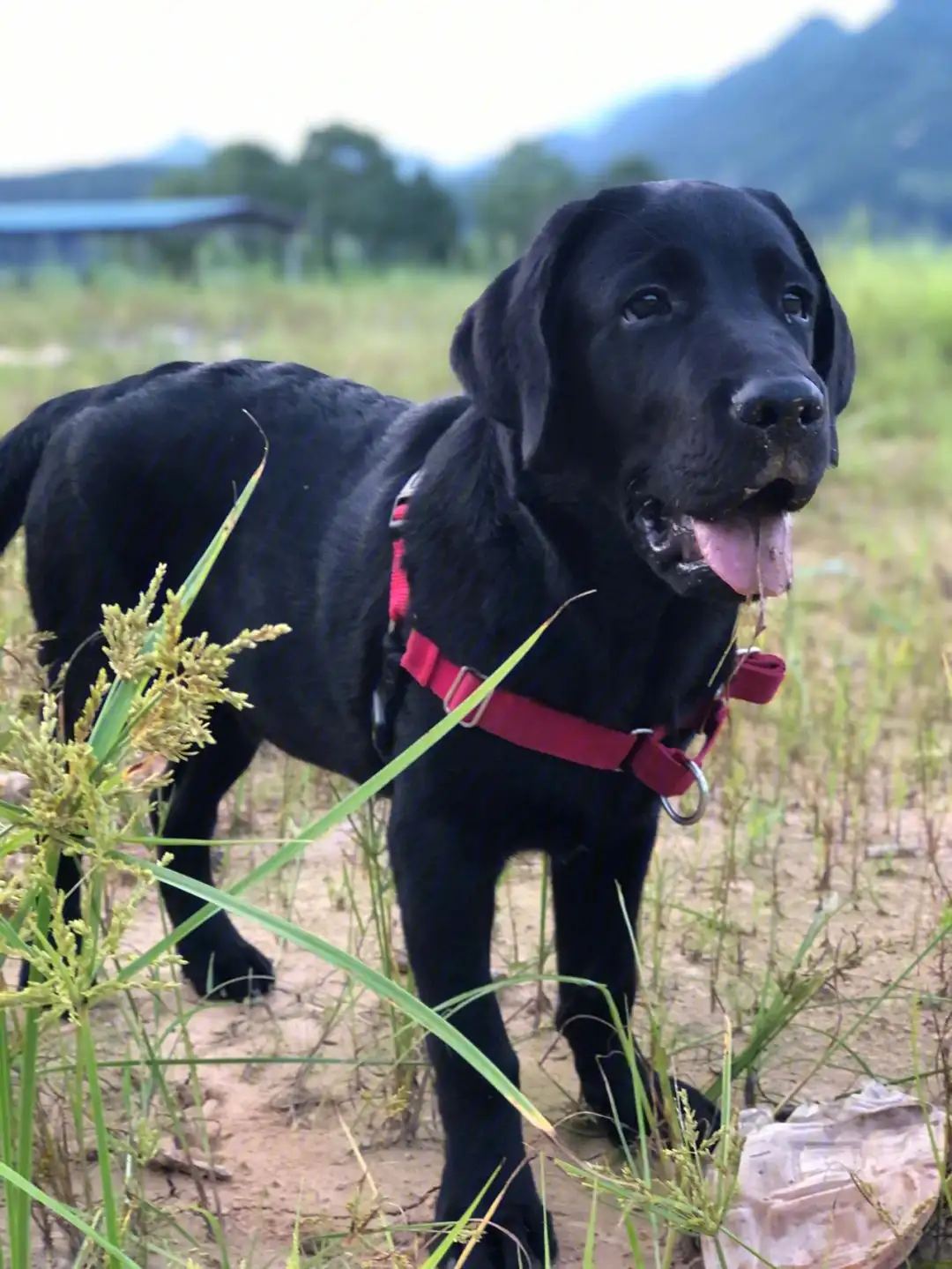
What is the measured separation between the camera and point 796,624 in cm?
492

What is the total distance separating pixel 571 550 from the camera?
1.96 meters

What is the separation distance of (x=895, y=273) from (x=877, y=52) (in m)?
54.9

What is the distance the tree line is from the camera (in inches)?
983

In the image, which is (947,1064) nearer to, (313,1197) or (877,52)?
(313,1197)

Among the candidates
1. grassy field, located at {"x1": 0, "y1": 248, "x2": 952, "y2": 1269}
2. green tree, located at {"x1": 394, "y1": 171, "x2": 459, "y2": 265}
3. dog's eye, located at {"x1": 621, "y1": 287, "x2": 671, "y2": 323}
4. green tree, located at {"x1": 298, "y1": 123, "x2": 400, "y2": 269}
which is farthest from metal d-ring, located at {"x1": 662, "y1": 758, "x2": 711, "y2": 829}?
green tree, located at {"x1": 394, "y1": 171, "x2": 459, "y2": 265}

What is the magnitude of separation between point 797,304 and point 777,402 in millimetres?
448

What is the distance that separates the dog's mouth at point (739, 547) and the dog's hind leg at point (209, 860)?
113 centimetres

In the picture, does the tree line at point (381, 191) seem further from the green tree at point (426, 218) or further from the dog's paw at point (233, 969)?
the dog's paw at point (233, 969)

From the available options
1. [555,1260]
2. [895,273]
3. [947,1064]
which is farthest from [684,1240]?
[895,273]

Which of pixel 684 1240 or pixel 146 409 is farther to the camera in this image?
pixel 146 409

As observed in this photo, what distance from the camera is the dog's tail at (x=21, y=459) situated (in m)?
2.71

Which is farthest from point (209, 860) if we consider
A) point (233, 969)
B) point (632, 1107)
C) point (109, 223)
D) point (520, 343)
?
point (109, 223)

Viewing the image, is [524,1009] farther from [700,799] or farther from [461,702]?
[461,702]

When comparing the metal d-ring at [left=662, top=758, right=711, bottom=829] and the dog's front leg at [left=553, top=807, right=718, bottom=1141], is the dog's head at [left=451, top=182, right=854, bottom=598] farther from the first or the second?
the dog's front leg at [left=553, top=807, right=718, bottom=1141]
